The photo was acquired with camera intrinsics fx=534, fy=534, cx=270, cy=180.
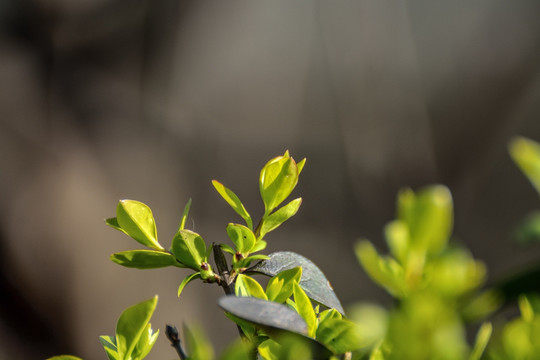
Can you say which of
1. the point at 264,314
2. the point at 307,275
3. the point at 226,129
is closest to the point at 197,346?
the point at 264,314

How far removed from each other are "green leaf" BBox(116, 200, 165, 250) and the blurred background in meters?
1.83

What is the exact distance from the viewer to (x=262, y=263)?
332mm

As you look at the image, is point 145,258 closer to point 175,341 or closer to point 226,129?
point 175,341

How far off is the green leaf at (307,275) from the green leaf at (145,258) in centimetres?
5

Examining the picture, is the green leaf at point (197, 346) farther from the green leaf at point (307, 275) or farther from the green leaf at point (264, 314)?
the green leaf at point (307, 275)

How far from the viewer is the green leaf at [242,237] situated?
300 mm

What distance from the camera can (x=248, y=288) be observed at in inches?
10.7

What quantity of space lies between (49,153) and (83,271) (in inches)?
18.7

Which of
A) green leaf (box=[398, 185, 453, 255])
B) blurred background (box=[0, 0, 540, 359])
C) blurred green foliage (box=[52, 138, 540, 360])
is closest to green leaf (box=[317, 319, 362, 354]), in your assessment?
blurred green foliage (box=[52, 138, 540, 360])

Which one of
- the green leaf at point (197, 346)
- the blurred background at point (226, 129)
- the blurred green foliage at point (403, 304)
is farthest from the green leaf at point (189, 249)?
the blurred background at point (226, 129)

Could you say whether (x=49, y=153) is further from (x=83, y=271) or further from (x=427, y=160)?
(x=427, y=160)

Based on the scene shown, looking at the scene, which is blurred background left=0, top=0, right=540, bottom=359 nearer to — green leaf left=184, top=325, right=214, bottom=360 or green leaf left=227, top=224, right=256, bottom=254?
green leaf left=227, top=224, right=256, bottom=254

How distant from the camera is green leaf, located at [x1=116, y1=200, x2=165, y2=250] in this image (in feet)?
0.97

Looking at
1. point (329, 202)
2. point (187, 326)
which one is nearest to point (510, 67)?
point (329, 202)
